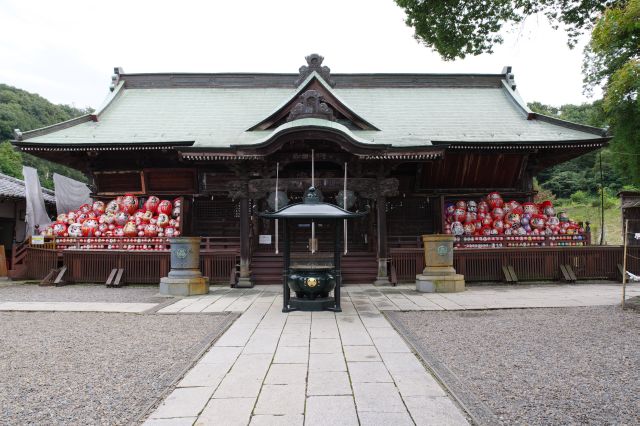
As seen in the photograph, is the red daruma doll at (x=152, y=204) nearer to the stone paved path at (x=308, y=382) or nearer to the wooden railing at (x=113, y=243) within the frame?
the wooden railing at (x=113, y=243)

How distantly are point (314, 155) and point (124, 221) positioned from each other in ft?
24.8

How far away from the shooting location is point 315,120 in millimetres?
11859

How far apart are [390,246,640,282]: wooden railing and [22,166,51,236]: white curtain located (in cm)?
1756

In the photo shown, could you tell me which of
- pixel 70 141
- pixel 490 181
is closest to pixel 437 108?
pixel 490 181

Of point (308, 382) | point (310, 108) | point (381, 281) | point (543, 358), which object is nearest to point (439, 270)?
point (381, 281)

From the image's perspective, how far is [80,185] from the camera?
798 inches

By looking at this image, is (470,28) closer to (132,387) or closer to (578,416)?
(578,416)

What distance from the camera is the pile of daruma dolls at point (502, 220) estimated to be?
1370 cm

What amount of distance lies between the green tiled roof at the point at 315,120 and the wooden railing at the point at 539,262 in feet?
13.1

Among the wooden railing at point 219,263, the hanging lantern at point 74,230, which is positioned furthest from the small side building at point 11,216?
the wooden railing at point 219,263

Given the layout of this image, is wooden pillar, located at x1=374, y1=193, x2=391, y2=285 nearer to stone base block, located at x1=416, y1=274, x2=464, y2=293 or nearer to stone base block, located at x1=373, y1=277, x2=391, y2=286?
stone base block, located at x1=373, y1=277, x2=391, y2=286

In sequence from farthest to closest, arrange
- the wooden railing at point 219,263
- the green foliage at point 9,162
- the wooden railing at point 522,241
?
the green foliage at point 9,162 < the wooden railing at point 522,241 < the wooden railing at point 219,263

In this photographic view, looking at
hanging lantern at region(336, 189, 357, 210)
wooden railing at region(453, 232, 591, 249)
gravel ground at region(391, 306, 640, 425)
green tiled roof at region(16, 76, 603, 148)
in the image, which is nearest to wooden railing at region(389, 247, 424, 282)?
wooden railing at region(453, 232, 591, 249)

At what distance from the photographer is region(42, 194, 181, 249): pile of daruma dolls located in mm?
13504
